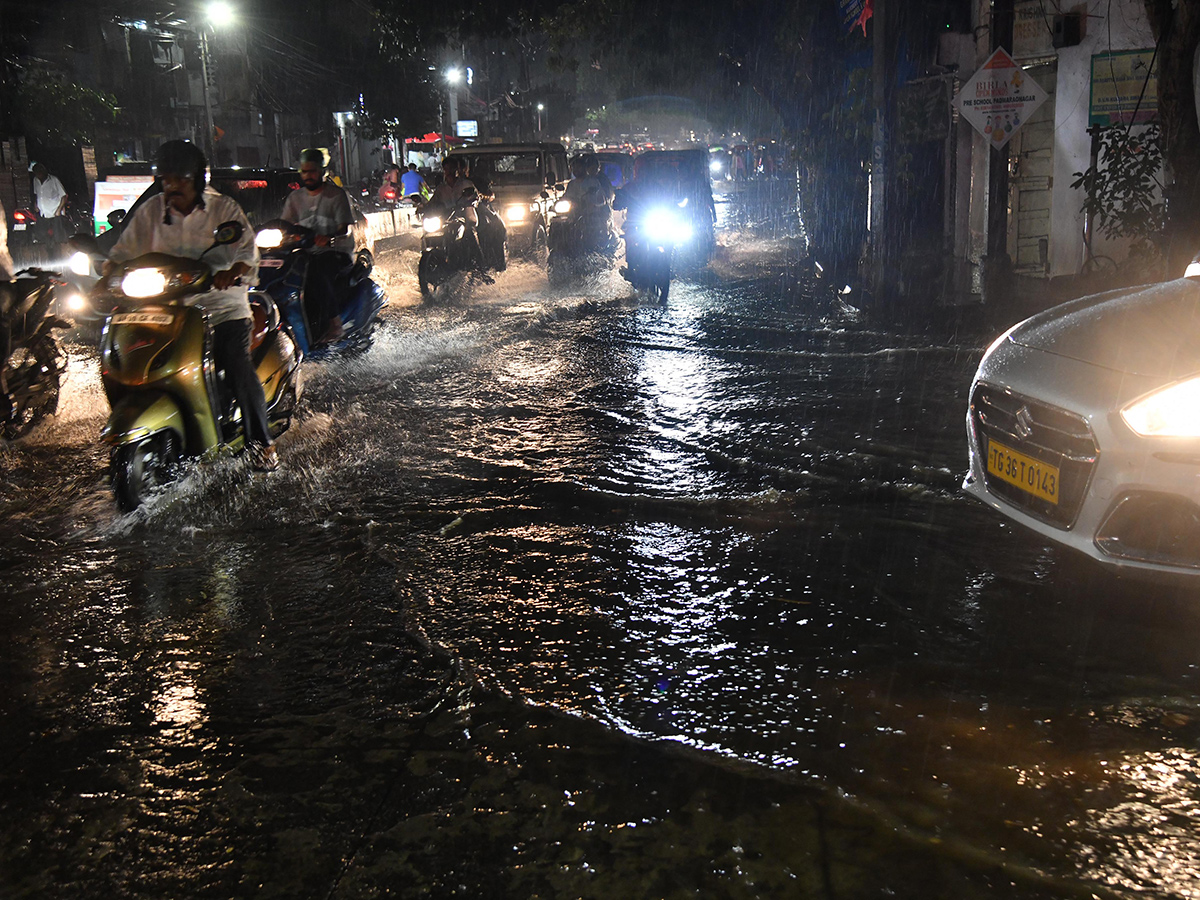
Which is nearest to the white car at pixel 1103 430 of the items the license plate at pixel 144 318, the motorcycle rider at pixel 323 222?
the license plate at pixel 144 318

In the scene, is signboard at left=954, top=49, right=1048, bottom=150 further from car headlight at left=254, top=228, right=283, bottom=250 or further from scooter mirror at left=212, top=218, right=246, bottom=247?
scooter mirror at left=212, top=218, right=246, bottom=247

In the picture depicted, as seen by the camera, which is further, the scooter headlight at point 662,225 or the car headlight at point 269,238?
the scooter headlight at point 662,225

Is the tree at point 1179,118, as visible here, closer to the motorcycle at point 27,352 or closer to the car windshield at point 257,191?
the car windshield at point 257,191

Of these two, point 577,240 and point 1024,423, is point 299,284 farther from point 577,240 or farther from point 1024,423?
point 577,240

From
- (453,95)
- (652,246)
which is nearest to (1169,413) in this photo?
(652,246)

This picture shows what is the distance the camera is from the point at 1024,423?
171 inches

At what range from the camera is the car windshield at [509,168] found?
61.7 feet

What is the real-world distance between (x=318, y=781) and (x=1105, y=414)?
9.99ft

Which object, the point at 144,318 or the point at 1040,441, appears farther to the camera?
the point at 144,318

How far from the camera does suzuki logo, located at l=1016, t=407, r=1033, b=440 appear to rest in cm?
431

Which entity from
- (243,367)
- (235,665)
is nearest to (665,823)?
(235,665)

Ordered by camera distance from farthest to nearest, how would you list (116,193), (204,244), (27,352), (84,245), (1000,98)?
(116,193), (1000,98), (27,352), (84,245), (204,244)

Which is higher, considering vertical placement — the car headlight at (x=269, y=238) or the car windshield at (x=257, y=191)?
the car windshield at (x=257, y=191)

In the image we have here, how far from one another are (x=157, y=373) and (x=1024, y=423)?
4.08m
